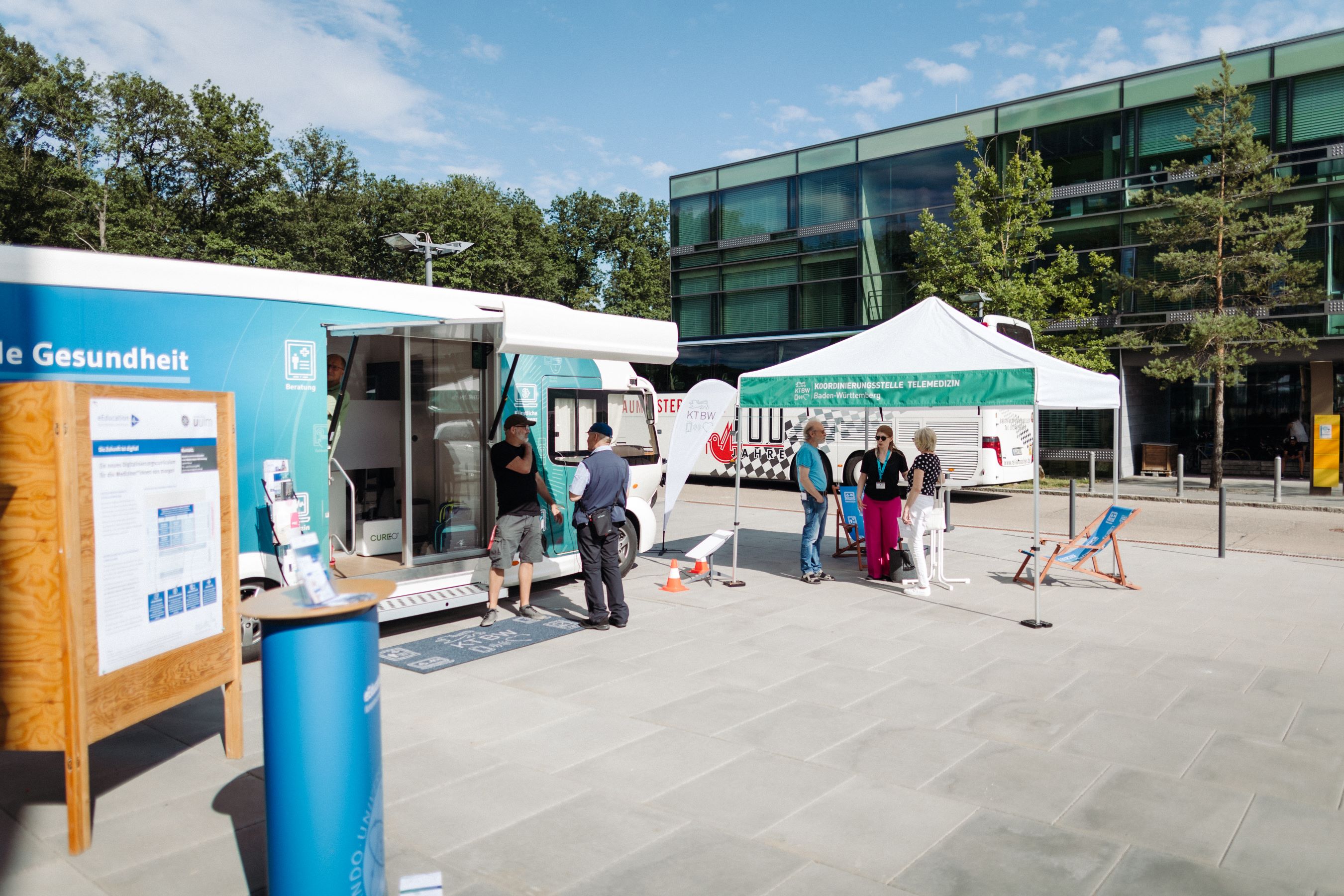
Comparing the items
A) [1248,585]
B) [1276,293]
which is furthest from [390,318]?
[1276,293]

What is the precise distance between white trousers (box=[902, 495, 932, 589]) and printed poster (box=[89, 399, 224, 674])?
Result: 259 inches

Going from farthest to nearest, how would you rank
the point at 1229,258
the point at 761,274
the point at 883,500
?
the point at 761,274, the point at 1229,258, the point at 883,500

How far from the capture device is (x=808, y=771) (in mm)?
4789

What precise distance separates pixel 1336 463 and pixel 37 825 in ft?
74.0

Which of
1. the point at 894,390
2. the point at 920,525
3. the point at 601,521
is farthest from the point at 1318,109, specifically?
the point at 601,521

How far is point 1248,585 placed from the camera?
990 centimetres

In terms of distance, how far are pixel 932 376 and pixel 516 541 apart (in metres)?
4.48

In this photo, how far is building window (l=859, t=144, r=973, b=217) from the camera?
27500 millimetres

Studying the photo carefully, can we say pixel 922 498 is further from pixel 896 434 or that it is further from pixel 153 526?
pixel 896 434

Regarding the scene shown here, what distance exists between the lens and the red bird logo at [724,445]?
2169 centimetres

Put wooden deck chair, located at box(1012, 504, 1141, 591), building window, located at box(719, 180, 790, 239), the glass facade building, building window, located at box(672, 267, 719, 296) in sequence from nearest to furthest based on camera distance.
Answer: wooden deck chair, located at box(1012, 504, 1141, 591)
the glass facade building
building window, located at box(719, 180, 790, 239)
building window, located at box(672, 267, 719, 296)

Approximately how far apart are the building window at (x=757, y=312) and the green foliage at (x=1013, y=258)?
7.13 m

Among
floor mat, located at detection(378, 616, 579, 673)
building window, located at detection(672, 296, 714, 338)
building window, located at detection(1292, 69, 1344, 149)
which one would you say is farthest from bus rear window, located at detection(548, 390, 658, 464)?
building window, located at detection(672, 296, 714, 338)

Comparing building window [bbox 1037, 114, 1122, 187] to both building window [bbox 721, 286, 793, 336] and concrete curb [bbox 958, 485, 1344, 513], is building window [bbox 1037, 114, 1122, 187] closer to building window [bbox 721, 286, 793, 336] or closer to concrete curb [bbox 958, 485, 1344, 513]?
building window [bbox 721, 286, 793, 336]
